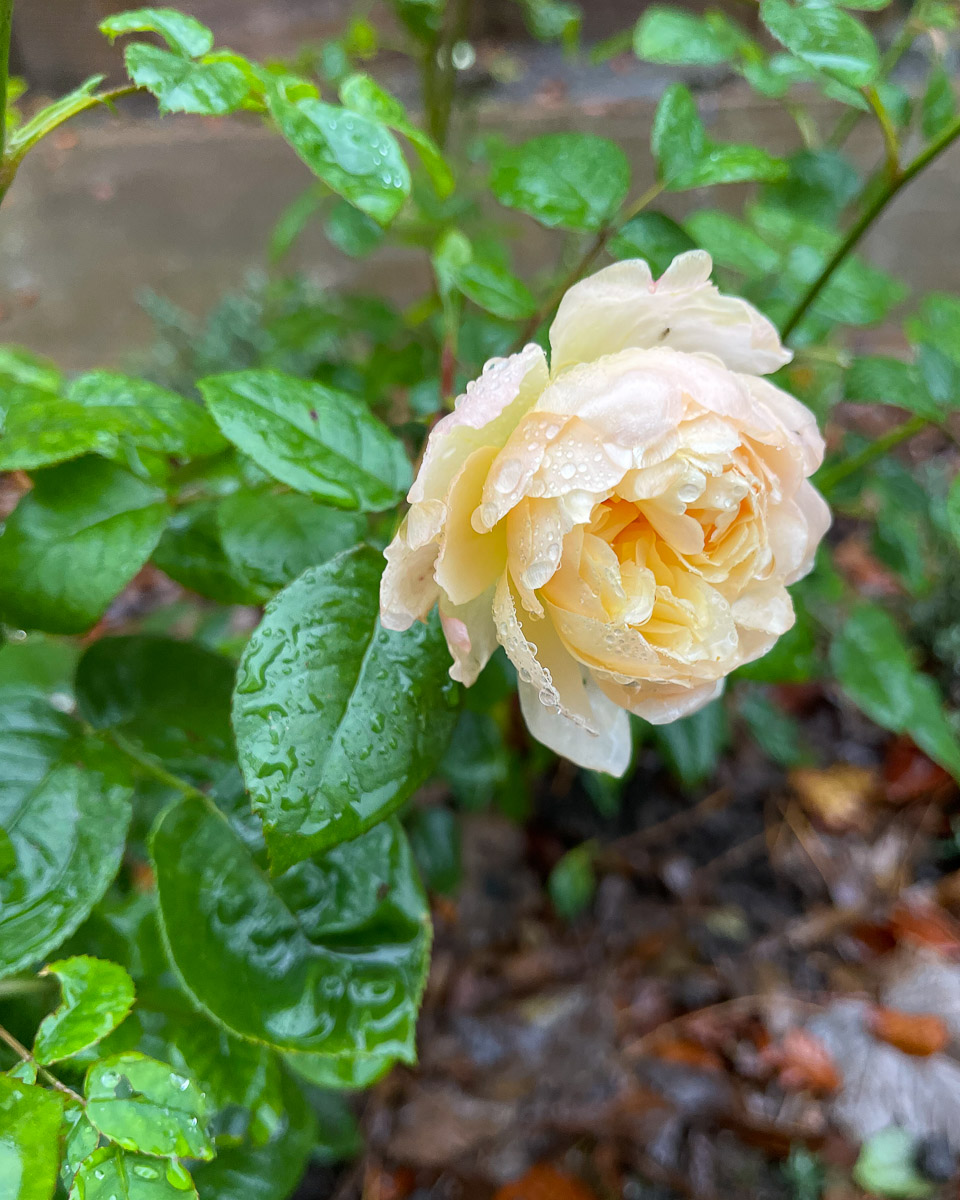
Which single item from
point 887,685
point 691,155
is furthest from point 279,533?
point 887,685

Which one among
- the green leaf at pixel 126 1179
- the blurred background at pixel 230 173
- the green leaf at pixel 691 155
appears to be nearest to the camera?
the green leaf at pixel 126 1179

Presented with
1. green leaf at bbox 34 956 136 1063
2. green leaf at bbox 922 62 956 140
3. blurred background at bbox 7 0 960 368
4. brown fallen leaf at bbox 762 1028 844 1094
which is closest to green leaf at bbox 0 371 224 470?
green leaf at bbox 34 956 136 1063

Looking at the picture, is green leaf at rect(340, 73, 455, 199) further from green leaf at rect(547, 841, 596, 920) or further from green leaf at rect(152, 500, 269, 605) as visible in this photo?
green leaf at rect(547, 841, 596, 920)

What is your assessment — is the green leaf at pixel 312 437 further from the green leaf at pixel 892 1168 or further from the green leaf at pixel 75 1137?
the green leaf at pixel 892 1168

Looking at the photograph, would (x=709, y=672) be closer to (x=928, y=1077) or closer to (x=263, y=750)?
(x=263, y=750)

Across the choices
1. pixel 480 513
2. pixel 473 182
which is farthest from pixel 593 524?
pixel 473 182

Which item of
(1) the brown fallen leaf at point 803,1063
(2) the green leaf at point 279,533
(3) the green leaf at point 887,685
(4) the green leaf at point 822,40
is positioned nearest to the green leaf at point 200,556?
(2) the green leaf at point 279,533
